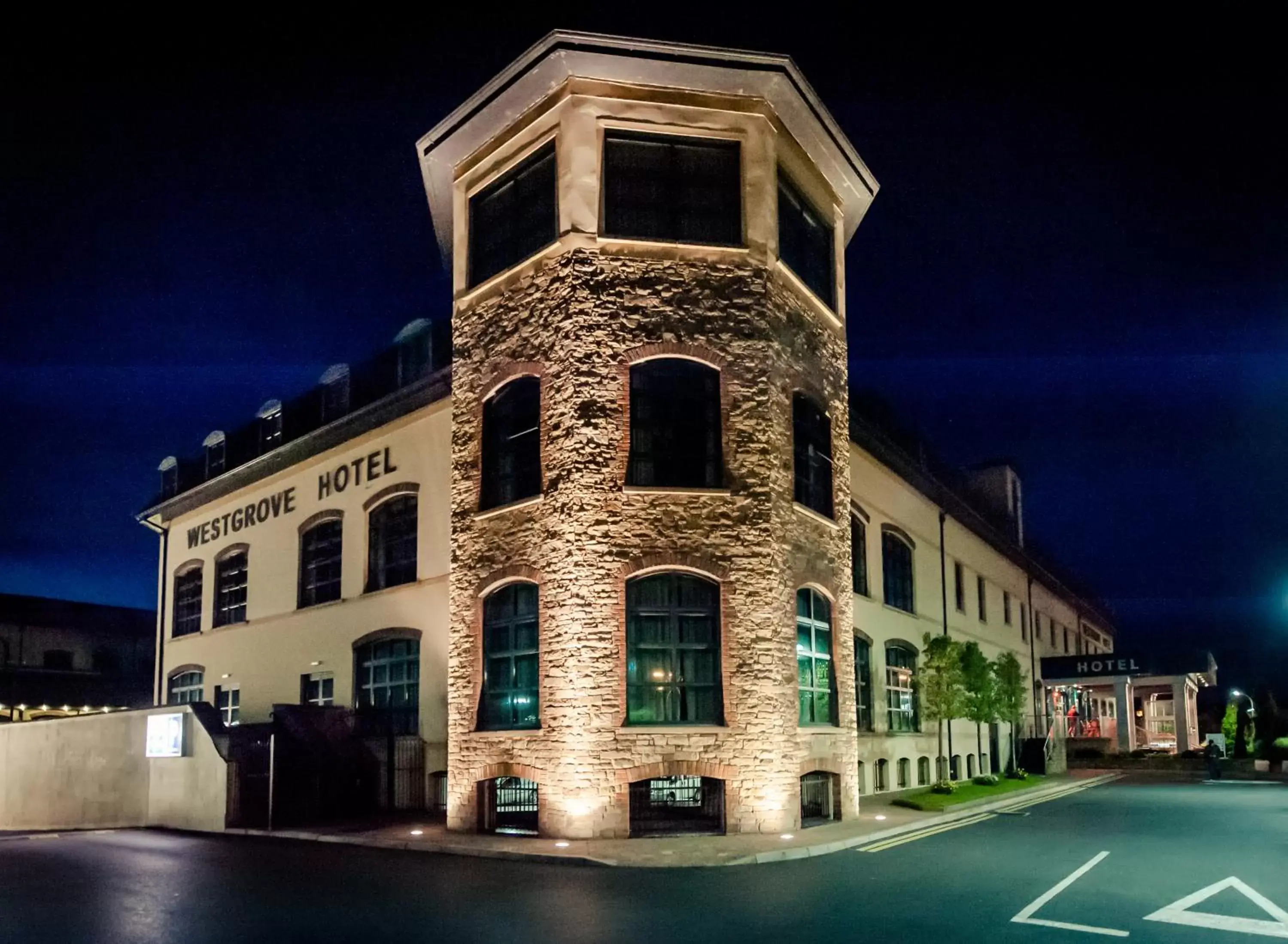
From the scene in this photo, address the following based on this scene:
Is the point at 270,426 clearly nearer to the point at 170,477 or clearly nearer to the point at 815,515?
the point at 170,477

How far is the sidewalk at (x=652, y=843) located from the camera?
1562 cm

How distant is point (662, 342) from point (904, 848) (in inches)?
346

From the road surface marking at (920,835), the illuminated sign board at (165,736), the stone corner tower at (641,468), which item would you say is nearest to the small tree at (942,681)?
the road surface marking at (920,835)

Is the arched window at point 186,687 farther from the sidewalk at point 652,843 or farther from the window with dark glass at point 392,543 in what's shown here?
the sidewalk at point 652,843

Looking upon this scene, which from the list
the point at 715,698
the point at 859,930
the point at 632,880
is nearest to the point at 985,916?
the point at 859,930

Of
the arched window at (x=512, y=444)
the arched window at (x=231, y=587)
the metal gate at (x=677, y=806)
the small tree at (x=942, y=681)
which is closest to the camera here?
the metal gate at (x=677, y=806)

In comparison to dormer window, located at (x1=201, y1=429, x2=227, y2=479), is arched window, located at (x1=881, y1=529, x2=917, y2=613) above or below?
below

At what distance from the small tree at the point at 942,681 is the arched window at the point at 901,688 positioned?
1.50 ft

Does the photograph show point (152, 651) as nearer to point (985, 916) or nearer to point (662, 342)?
point (662, 342)

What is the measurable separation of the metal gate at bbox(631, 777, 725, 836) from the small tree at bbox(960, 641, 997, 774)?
12.8 metres

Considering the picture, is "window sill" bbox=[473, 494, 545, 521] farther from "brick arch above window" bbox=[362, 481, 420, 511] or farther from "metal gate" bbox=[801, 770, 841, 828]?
"metal gate" bbox=[801, 770, 841, 828]

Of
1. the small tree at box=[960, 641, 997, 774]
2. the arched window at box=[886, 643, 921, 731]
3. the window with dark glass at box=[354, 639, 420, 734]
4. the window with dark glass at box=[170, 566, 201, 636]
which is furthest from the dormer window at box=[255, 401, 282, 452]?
the small tree at box=[960, 641, 997, 774]

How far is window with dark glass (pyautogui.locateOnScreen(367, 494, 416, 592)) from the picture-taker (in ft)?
83.9

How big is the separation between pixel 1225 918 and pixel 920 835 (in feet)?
27.0
